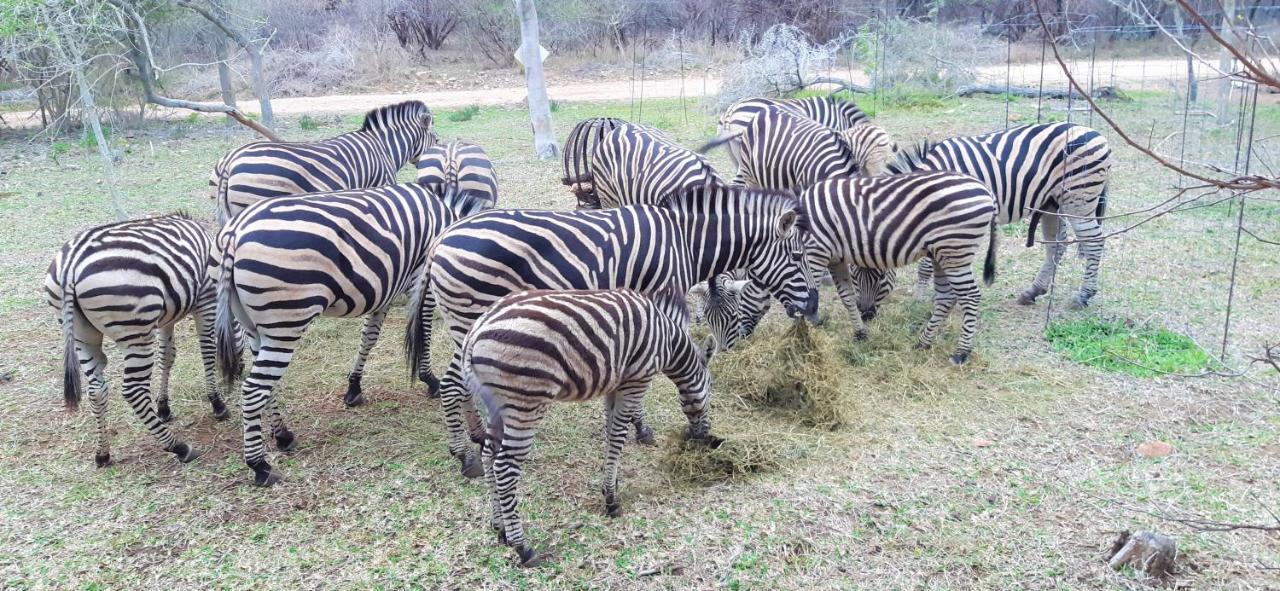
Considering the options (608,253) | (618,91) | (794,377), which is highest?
(618,91)

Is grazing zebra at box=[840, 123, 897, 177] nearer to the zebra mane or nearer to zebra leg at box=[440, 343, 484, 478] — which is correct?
the zebra mane

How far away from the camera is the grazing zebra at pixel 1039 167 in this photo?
7539 millimetres

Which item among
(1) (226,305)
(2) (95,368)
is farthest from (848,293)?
(2) (95,368)

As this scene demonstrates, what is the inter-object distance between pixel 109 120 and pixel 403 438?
17.4 metres

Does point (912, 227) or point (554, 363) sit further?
point (912, 227)

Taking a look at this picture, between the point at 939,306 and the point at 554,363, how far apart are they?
13.2ft

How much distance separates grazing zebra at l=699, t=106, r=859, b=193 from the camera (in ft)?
28.2

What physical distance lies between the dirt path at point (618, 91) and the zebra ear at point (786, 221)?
45.1ft

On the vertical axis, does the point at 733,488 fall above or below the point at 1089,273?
below

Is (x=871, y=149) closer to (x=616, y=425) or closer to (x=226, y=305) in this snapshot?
(x=616, y=425)

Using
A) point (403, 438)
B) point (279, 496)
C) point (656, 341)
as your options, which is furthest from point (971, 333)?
point (279, 496)

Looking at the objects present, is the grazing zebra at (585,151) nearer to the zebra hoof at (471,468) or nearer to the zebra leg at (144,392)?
the zebra hoof at (471,468)

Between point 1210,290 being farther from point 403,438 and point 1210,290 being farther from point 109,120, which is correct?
point 109,120

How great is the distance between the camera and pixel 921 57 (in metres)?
19.8
